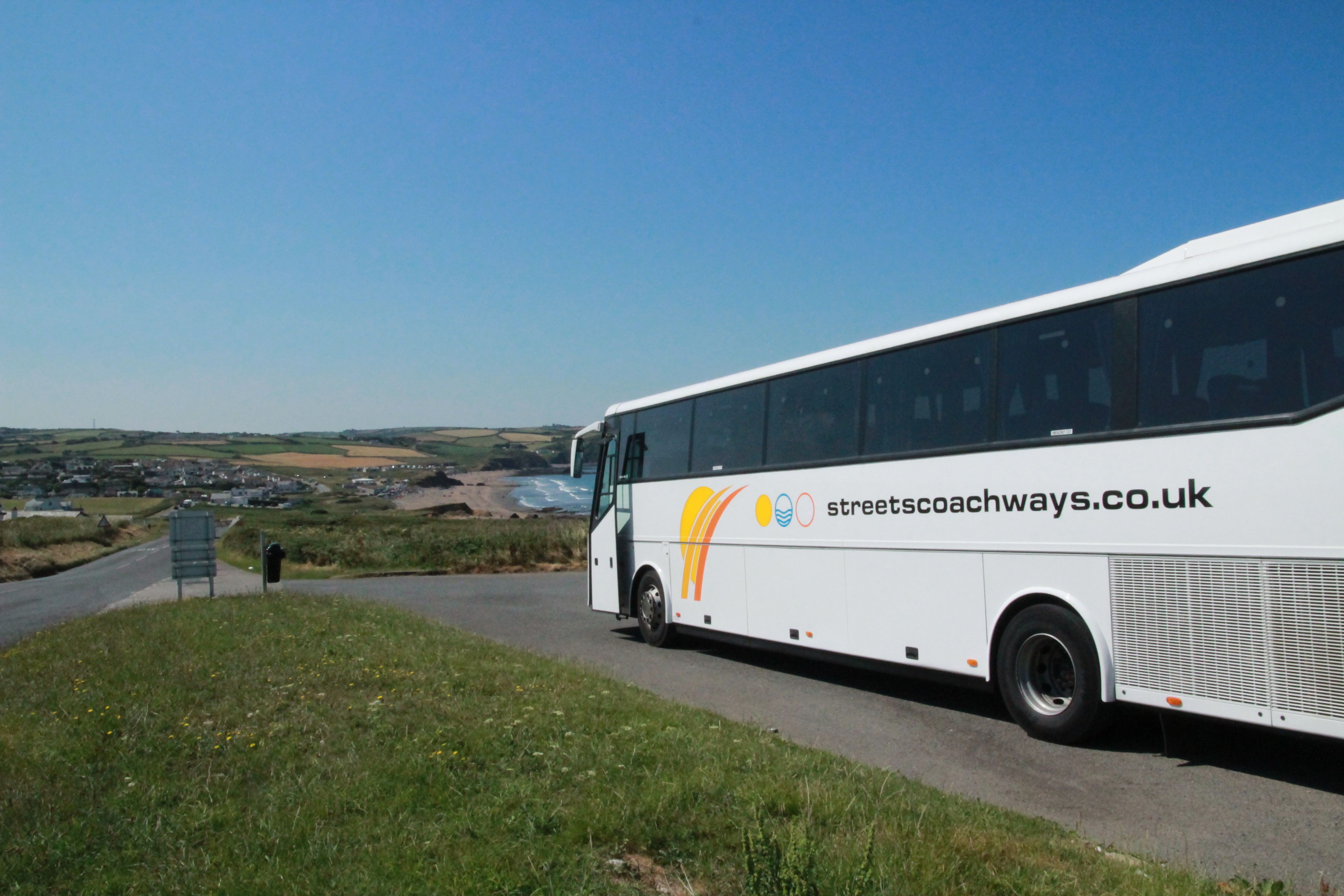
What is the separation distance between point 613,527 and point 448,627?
280cm

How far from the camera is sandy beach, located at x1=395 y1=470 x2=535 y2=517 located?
2904 inches

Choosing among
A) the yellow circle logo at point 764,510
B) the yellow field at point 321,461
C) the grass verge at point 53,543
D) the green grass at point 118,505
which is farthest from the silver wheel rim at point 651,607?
the yellow field at point 321,461

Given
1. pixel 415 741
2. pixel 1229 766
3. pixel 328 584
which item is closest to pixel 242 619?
pixel 415 741

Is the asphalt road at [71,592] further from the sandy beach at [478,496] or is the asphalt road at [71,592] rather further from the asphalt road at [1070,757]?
the sandy beach at [478,496]

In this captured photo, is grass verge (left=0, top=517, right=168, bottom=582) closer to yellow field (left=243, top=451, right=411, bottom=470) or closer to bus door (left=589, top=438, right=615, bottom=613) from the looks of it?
yellow field (left=243, top=451, right=411, bottom=470)

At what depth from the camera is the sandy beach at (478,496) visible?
242 feet

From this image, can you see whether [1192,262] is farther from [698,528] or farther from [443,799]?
[698,528]

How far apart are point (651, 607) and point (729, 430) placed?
318 cm

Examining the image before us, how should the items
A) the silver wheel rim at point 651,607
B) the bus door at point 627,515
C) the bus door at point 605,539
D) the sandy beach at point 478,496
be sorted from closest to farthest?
the silver wheel rim at point 651,607, the bus door at point 627,515, the bus door at point 605,539, the sandy beach at point 478,496

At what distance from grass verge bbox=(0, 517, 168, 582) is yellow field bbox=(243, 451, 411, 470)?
2178cm

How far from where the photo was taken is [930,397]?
9094 millimetres

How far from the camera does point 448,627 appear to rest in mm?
14211

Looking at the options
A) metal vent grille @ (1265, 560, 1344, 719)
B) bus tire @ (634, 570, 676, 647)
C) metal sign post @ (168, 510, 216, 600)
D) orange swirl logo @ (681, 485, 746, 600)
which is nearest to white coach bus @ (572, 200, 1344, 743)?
metal vent grille @ (1265, 560, 1344, 719)

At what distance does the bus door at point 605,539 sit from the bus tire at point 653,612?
535mm
